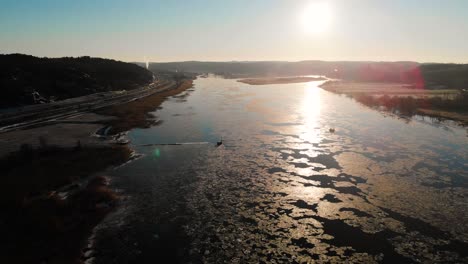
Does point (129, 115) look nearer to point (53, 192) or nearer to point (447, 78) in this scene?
point (53, 192)

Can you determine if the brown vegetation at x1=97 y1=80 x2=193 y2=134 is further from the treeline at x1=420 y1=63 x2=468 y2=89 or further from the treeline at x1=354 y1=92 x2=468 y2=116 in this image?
the treeline at x1=420 y1=63 x2=468 y2=89

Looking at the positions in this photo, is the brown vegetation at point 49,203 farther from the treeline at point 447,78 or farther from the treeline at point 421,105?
the treeline at point 447,78

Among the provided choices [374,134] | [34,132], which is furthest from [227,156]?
[34,132]

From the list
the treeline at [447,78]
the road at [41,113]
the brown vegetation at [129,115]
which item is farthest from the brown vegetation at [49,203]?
the treeline at [447,78]

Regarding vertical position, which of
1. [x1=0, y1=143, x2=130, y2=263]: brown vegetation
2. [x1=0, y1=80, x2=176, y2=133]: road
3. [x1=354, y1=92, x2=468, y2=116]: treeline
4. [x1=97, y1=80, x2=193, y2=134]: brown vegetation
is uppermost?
[x1=354, y1=92, x2=468, y2=116]: treeline

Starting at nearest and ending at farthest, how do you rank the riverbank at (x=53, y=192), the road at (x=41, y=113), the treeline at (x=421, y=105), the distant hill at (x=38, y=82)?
the riverbank at (x=53, y=192)
the road at (x=41, y=113)
the treeline at (x=421, y=105)
the distant hill at (x=38, y=82)

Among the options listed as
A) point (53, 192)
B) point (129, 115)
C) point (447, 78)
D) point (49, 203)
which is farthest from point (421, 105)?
point (447, 78)

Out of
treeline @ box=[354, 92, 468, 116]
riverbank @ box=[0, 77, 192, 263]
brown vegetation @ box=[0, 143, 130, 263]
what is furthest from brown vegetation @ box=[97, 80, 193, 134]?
treeline @ box=[354, 92, 468, 116]
